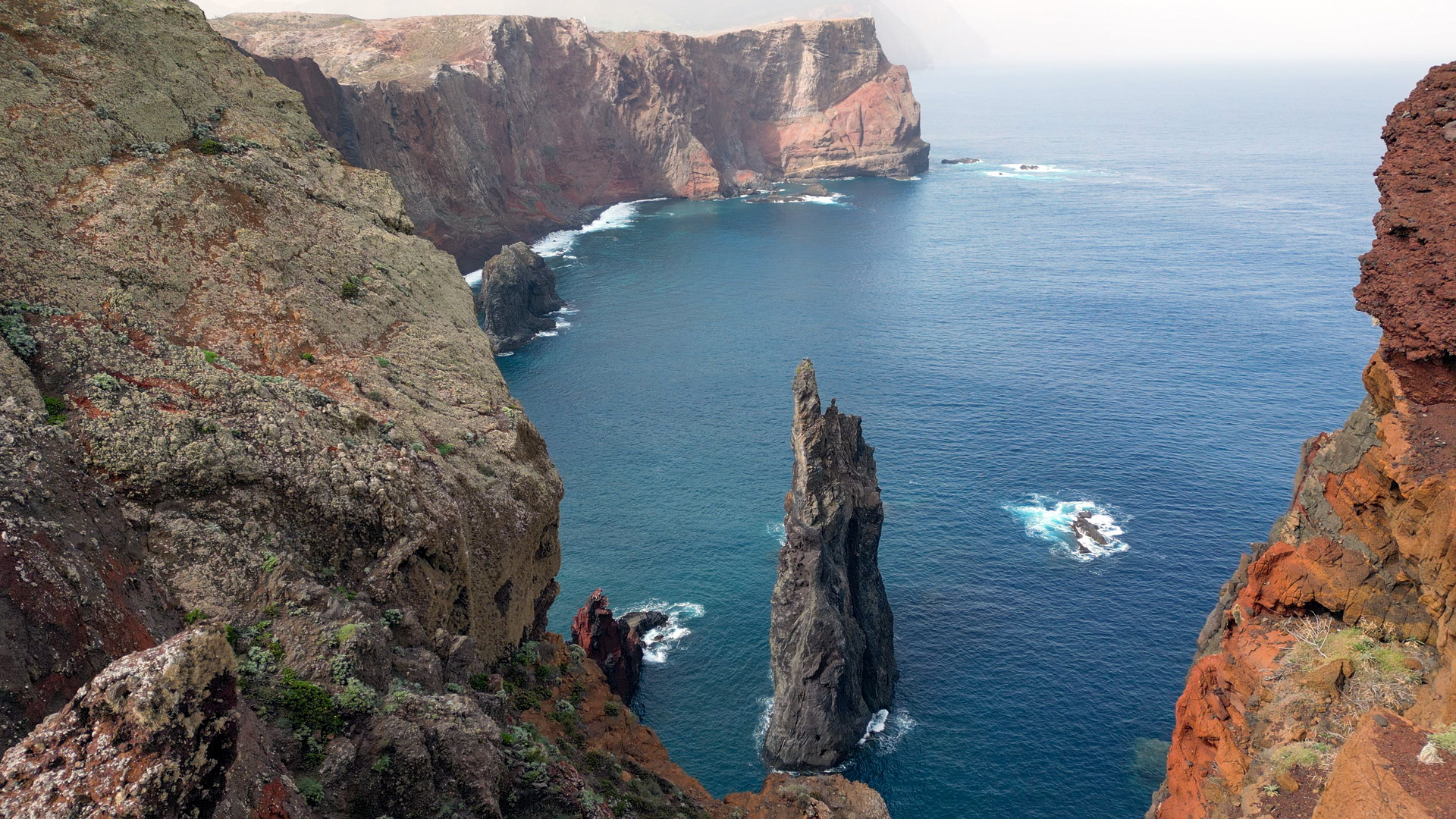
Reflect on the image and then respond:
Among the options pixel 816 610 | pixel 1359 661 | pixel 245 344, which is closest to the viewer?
pixel 245 344

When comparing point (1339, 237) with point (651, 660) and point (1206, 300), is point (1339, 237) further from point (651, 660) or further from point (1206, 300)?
point (651, 660)

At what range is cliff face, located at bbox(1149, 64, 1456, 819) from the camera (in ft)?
97.6

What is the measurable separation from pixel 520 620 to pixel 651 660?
39362 millimetres

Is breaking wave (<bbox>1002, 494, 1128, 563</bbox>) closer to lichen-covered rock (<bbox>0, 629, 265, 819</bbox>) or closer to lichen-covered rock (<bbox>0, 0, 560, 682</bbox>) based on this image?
lichen-covered rock (<bbox>0, 0, 560, 682</bbox>)

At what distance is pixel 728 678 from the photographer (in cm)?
6831

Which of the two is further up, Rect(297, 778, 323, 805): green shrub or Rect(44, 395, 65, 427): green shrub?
Rect(44, 395, 65, 427): green shrub

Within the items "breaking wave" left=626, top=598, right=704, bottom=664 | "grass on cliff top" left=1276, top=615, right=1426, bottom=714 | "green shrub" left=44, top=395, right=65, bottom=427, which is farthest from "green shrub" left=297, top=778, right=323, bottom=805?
"breaking wave" left=626, top=598, right=704, bottom=664

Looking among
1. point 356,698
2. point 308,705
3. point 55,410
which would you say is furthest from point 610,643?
point 55,410

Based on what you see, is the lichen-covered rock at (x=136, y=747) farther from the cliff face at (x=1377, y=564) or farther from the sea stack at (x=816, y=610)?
the sea stack at (x=816, y=610)

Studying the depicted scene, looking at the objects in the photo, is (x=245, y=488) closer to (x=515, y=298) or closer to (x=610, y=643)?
(x=610, y=643)

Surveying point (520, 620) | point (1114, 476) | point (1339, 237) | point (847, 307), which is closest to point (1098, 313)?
point (847, 307)

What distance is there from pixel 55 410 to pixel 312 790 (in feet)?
36.7

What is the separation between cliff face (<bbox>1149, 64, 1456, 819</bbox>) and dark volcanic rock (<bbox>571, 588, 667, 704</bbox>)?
39.6 meters

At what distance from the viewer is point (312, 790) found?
58.6 ft
